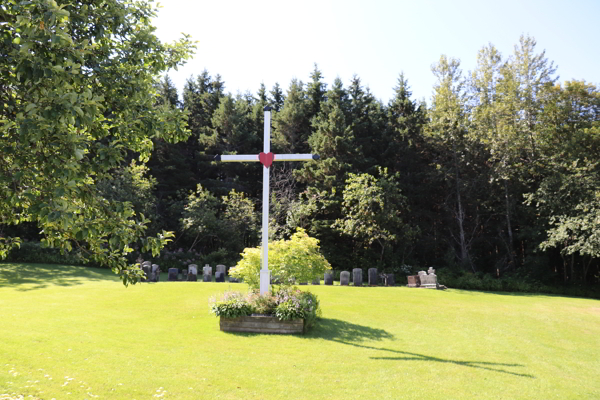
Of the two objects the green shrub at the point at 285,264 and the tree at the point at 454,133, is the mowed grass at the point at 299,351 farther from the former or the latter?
the tree at the point at 454,133

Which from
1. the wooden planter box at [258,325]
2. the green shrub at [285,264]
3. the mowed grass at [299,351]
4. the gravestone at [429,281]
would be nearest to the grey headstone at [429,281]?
the gravestone at [429,281]

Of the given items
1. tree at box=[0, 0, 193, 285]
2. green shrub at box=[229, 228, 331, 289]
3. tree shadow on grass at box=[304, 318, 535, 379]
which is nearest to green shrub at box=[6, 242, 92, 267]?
green shrub at box=[229, 228, 331, 289]

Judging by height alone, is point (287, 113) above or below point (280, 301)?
above

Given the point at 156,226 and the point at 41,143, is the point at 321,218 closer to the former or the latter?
the point at 156,226

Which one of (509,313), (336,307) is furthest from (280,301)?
(509,313)

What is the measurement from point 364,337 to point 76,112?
377 inches

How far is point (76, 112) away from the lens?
13.9ft

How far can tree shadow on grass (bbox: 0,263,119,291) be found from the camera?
63.5 ft

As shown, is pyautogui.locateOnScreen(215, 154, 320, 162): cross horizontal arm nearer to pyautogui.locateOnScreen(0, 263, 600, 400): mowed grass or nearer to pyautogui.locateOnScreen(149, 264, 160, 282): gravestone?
pyautogui.locateOnScreen(0, 263, 600, 400): mowed grass

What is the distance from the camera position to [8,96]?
5465 millimetres

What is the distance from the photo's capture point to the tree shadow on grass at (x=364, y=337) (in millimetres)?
9641

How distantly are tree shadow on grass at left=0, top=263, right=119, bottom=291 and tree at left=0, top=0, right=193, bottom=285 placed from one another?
15.2 metres

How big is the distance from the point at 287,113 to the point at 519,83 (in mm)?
18831

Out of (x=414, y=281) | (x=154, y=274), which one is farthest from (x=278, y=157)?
(x=414, y=281)
